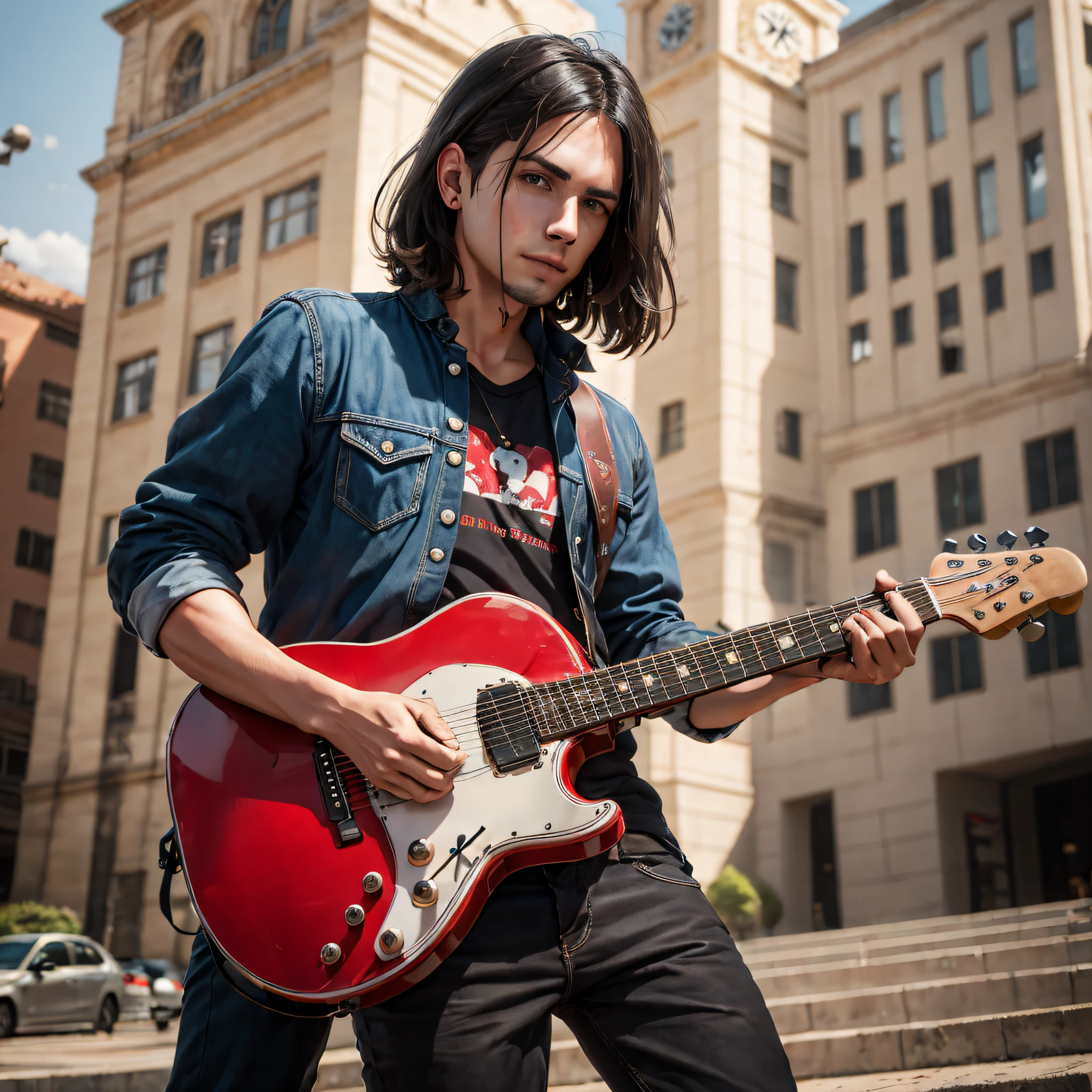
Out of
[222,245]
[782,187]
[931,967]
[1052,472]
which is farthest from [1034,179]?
[931,967]

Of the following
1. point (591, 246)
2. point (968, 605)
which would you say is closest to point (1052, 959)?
point (968, 605)

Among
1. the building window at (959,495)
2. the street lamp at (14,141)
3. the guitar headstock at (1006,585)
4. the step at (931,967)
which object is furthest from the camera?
the building window at (959,495)

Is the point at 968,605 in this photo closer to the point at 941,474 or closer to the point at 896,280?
the point at 941,474

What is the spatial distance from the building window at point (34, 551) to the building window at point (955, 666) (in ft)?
87.7

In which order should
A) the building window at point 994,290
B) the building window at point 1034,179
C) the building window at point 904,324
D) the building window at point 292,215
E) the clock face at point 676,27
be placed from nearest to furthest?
Result: 1. the building window at point 292,215
2. the building window at point 1034,179
3. the building window at point 994,290
4. the building window at point 904,324
5. the clock face at point 676,27

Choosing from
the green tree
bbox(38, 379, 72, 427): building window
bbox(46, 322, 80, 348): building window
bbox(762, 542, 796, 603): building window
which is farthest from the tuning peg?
bbox(46, 322, 80, 348): building window

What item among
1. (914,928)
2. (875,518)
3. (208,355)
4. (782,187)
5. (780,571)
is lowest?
(914,928)

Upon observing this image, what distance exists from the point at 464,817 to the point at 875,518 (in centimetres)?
3153

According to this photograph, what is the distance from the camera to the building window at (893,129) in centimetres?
3534

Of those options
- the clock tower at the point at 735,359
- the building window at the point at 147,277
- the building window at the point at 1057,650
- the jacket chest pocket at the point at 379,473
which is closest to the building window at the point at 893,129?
the clock tower at the point at 735,359

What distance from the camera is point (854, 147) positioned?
36.7 meters

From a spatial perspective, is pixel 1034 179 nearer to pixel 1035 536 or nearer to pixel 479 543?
pixel 1035 536

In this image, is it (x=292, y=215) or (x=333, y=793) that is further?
(x=292, y=215)

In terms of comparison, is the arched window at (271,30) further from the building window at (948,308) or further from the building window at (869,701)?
the building window at (869,701)
